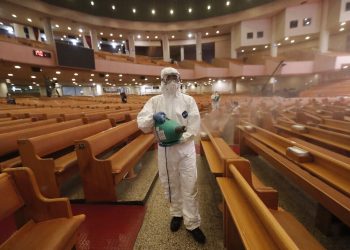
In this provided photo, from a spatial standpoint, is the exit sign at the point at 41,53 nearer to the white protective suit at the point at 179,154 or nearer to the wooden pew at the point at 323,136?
the white protective suit at the point at 179,154

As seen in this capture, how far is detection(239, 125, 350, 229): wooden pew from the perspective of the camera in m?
1.34

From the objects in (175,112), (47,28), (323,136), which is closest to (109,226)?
(175,112)

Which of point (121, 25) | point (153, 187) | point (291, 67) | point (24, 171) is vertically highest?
point (121, 25)

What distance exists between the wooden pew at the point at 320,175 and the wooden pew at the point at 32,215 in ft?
5.62

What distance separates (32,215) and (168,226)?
110 centimetres

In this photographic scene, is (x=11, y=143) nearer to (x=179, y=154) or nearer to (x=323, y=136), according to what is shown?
(x=179, y=154)

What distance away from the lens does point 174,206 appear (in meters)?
1.85

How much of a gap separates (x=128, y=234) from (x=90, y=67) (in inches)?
573

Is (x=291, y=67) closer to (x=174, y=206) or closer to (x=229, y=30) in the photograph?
(x=229, y=30)

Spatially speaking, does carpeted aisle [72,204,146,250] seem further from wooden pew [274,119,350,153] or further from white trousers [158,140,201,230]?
wooden pew [274,119,350,153]

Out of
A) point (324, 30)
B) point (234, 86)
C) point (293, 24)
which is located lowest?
point (234, 86)

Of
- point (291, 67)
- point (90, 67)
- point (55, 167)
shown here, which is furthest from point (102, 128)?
point (291, 67)

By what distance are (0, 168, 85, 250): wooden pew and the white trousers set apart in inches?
30.4

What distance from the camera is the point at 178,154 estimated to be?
1729mm
